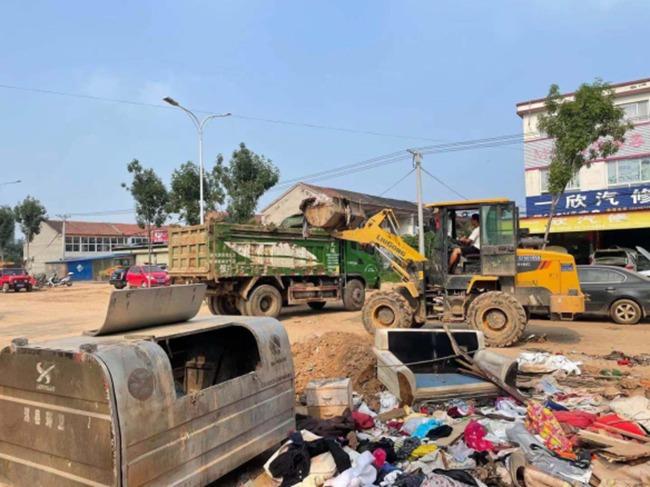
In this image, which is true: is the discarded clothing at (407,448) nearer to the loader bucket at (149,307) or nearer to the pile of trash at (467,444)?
the pile of trash at (467,444)

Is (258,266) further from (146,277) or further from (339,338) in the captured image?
(146,277)

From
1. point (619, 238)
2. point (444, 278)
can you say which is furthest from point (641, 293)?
point (619, 238)

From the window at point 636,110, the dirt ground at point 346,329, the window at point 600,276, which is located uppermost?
the window at point 636,110

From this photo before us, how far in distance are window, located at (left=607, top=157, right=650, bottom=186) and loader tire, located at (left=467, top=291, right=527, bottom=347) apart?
18.4 m

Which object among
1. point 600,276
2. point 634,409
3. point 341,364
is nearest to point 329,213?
point 341,364

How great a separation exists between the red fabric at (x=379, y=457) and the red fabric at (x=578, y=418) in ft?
6.31

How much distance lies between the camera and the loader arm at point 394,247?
11164 mm

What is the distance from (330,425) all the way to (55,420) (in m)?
2.35

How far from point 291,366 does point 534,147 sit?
25479 millimetres

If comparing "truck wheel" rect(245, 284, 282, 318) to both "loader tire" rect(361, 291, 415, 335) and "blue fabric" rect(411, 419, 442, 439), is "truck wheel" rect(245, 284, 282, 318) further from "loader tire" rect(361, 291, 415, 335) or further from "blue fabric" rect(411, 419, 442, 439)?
"blue fabric" rect(411, 419, 442, 439)

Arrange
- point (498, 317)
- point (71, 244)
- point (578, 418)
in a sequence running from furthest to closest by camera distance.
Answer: point (71, 244)
point (498, 317)
point (578, 418)

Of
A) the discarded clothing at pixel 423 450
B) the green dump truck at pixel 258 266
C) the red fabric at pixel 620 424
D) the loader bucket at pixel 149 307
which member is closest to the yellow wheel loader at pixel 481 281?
the green dump truck at pixel 258 266

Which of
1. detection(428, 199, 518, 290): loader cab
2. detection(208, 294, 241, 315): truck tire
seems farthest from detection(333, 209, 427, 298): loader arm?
detection(208, 294, 241, 315): truck tire

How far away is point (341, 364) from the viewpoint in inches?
281
